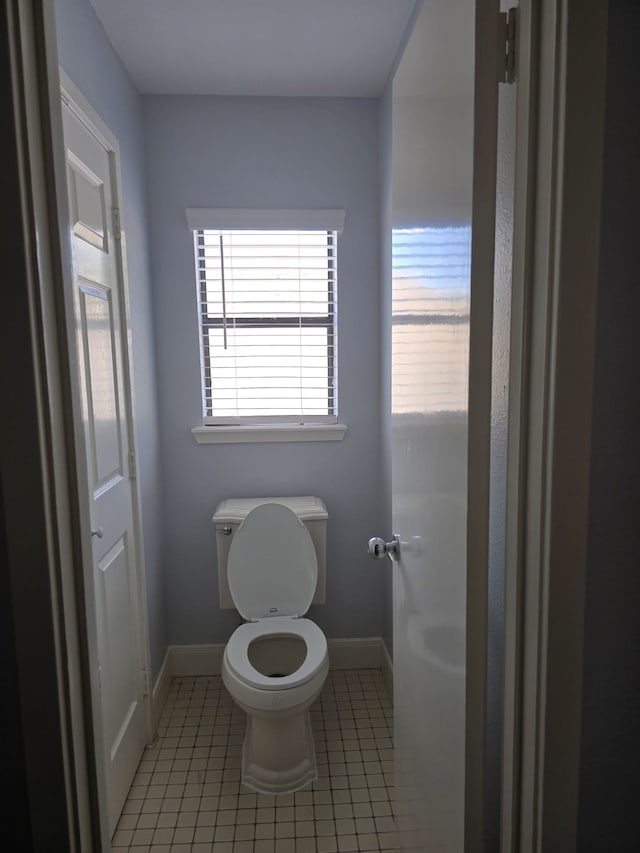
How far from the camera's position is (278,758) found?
1.85 m

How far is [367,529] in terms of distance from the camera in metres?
2.51

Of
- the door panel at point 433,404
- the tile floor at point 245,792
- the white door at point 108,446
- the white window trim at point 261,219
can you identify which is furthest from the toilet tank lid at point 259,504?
the white window trim at point 261,219

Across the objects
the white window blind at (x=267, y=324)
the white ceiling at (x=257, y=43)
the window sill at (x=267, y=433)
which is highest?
the white ceiling at (x=257, y=43)

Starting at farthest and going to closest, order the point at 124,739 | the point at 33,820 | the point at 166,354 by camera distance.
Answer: the point at 166,354, the point at 124,739, the point at 33,820

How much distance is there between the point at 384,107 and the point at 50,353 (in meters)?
1.96

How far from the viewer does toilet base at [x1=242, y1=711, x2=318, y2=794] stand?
183 cm

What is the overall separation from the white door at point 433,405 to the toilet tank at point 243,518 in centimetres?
92

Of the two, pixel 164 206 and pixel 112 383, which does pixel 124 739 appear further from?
pixel 164 206

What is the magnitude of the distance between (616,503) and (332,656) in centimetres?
208

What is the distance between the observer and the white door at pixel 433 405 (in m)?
0.88

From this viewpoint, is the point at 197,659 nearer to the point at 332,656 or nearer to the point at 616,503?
the point at 332,656

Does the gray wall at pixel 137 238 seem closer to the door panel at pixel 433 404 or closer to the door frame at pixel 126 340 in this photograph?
the door frame at pixel 126 340

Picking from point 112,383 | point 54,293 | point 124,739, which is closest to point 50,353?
point 54,293

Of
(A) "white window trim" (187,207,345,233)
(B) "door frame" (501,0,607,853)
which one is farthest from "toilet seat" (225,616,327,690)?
(A) "white window trim" (187,207,345,233)
